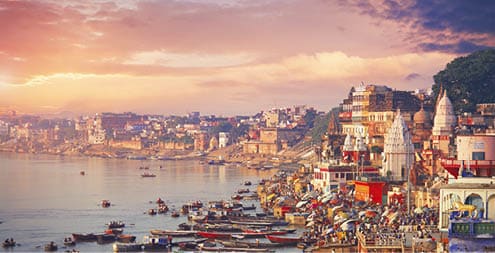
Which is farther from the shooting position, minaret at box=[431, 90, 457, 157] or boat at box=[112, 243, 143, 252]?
minaret at box=[431, 90, 457, 157]

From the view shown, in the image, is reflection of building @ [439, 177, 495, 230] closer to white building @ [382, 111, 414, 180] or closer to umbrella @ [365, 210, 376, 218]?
umbrella @ [365, 210, 376, 218]

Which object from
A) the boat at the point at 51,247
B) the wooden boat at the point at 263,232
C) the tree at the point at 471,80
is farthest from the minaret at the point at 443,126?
the boat at the point at 51,247

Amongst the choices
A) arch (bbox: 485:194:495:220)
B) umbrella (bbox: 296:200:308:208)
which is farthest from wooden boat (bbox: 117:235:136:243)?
arch (bbox: 485:194:495:220)

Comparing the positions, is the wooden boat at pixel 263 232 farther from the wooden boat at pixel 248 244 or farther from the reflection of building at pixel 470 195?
the reflection of building at pixel 470 195

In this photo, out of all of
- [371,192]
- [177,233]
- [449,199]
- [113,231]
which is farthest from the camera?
[371,192]

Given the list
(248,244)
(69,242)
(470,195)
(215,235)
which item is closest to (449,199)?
(470,195)

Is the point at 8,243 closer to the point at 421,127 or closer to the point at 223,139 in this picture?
the point at 421,127

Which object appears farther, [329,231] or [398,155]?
[398,155]
